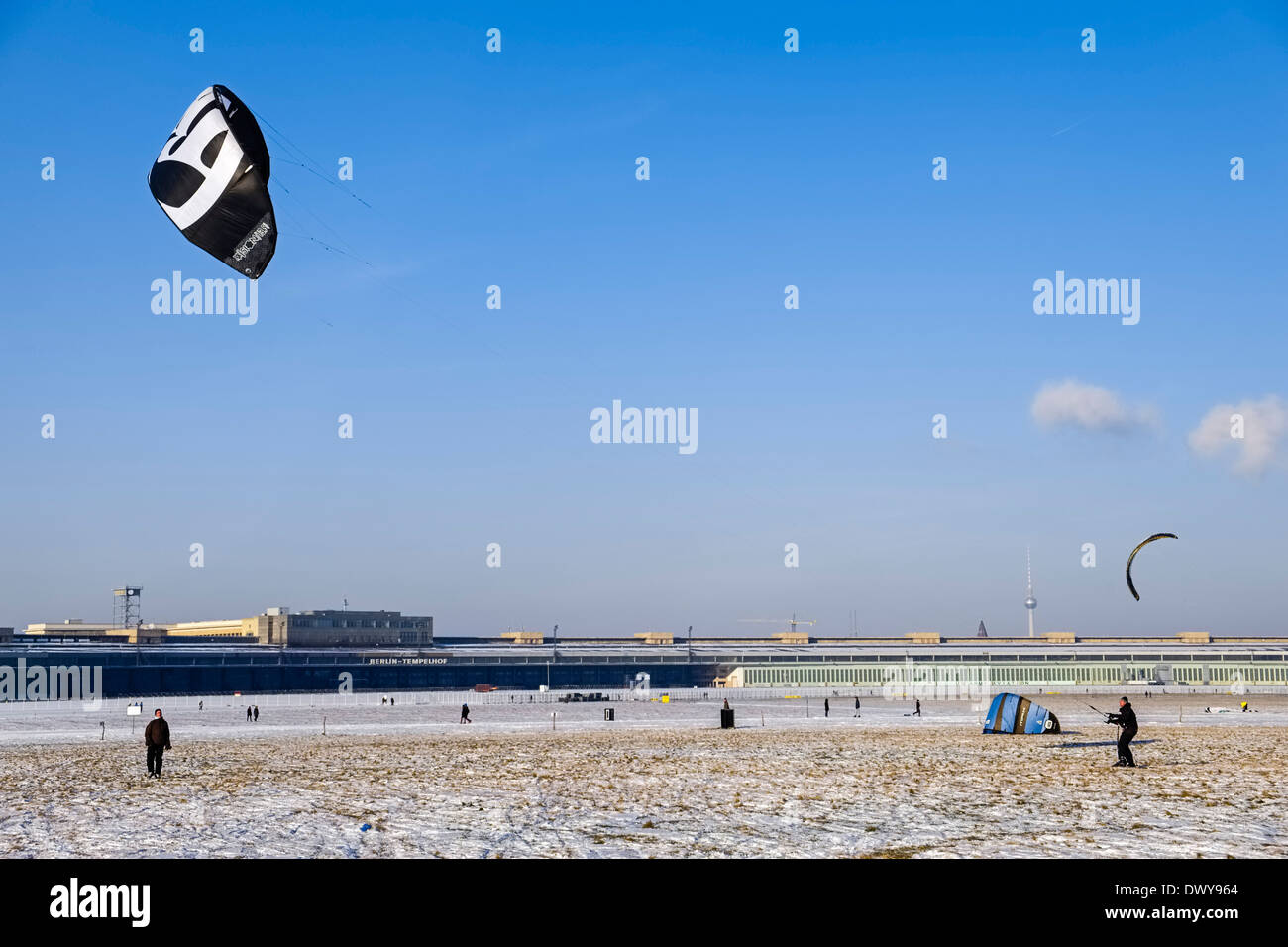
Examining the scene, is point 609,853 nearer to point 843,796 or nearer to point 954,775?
point 843,796

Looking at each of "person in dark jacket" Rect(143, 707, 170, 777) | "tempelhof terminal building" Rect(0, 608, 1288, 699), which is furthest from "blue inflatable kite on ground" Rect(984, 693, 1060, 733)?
"tempelhof terminal building" Rect(0, 608, 1288, 699)

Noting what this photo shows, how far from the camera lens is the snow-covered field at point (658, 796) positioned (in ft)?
52.5

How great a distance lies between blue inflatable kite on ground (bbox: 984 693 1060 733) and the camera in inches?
1555

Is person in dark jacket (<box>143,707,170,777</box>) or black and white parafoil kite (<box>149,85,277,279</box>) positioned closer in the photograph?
black and white parafoil kite (<box>149,85,277,279</box>)

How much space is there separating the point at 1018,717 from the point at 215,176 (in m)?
32.0

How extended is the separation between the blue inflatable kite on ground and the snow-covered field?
1.00 metres

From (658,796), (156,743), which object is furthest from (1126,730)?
(156,743)

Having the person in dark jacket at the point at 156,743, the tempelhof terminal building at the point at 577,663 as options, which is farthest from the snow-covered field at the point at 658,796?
the tempelhof terminal building at the point at 577,663

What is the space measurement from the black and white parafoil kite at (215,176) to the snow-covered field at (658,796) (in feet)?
40.0

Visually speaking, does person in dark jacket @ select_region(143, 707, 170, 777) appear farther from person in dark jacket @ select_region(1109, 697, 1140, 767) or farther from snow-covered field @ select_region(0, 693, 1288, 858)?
person in dark jacket @ select_region(1109, 697, 1140, 767)

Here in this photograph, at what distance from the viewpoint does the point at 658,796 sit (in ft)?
71.0

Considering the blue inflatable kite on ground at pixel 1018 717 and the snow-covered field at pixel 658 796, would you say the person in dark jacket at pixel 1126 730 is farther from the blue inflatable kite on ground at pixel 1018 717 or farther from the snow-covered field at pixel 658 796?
the blue inflatable kite on ground at pixel 1018 717

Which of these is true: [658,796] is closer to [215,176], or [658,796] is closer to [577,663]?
[215,176]
